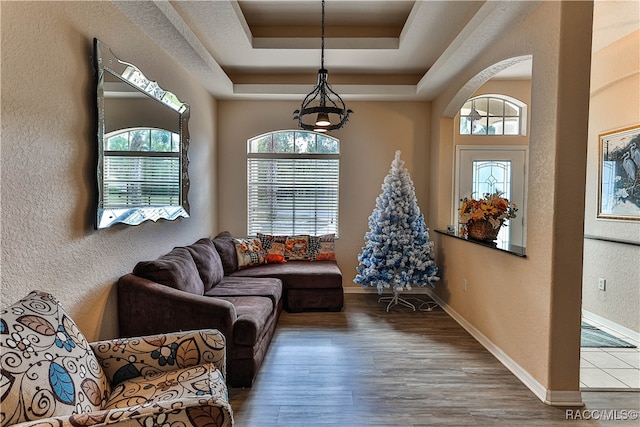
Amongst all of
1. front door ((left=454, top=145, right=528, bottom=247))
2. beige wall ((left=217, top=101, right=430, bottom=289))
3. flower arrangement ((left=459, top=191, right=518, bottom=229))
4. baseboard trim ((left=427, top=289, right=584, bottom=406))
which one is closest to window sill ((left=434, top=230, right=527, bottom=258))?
flower arrangement ((left=459, top=191, right=518, bottom=229))

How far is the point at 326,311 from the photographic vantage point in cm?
405

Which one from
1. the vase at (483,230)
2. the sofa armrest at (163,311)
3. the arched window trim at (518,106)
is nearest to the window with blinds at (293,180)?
the arched window trim at (518,106)

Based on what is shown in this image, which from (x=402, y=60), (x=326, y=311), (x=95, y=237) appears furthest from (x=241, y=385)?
(x=402, y=60)

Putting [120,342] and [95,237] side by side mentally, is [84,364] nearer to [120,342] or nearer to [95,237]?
[120,342]

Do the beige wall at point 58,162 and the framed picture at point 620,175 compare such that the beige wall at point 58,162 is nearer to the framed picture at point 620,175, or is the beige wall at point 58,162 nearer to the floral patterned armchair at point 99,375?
the floral patterned armchair at point 99,375

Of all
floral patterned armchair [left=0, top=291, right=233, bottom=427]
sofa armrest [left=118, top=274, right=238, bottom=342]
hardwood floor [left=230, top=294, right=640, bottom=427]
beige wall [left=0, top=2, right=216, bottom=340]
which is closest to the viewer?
floral patterned armchair [left=0, top=291, right=233, bottom=427]

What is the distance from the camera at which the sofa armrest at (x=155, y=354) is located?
5.41 ft

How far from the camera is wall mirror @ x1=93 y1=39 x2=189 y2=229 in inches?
86.5

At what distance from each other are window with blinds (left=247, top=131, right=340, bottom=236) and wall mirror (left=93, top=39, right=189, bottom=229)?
1619 millimetres

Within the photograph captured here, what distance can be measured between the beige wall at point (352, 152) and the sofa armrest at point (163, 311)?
2543mm

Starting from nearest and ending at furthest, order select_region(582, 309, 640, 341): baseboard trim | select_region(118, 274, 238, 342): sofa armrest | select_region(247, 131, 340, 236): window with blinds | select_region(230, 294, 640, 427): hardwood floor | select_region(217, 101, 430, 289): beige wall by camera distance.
→ select_region(230, 294, 640, 427): hardwood floor < select_region(118, 274, 238, 342): sofa armrest < select_region(582, 309, 640, 341): baseboard trim < select_region(217, 101, 430, 289): beige wall < select_region(247, 131, 340, 236): window with blinds

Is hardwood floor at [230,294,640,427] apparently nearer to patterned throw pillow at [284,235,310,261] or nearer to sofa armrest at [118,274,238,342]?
sofa armrest at [118,274,238,342]

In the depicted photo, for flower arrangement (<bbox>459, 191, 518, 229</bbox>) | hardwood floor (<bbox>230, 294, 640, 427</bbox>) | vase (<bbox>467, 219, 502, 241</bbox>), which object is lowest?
hardwood floor (<bbox>230, 294, 640, 427</bbox>)

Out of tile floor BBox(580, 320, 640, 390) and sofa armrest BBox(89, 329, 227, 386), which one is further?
tile floor BBox(580, 320, 640, 390)
